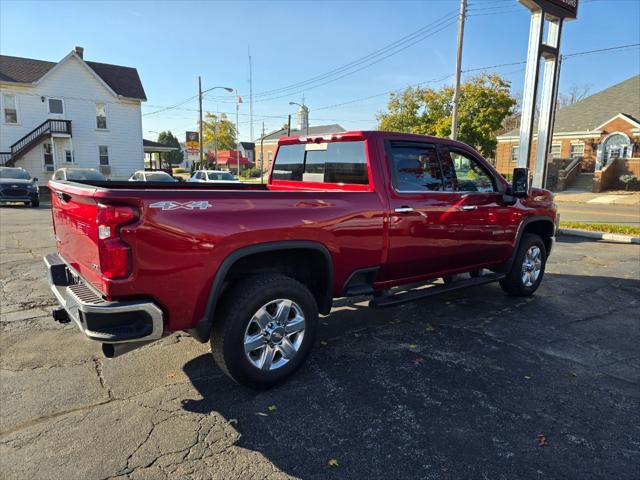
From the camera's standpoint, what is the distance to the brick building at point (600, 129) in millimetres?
31562

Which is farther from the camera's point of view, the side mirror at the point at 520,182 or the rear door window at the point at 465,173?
the side mirror at the point at 520,182

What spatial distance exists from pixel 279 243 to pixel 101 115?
102 ft

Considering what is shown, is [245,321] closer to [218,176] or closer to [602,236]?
[602,236]

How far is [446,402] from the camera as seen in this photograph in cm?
324

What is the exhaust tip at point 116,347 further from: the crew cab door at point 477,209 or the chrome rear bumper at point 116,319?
the crew cab door at point 477,209

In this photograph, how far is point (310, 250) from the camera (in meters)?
3.60

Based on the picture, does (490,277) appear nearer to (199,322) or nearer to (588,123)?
(199,322)

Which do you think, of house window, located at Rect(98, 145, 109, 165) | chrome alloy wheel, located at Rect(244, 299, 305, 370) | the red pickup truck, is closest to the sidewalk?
the red pickup truck

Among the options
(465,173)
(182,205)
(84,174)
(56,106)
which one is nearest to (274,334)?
(182,205)

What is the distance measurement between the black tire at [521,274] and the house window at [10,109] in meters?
30.8

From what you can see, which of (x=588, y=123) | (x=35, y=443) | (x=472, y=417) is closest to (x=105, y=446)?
(x=35, y=443)

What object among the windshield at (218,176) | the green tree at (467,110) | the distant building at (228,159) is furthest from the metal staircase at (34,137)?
the distant building at (228,159)

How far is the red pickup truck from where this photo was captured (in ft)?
8.90

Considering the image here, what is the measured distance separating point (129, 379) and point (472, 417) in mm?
2702
